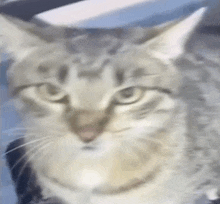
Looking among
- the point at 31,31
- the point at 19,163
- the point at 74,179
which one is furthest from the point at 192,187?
the point at 31,31

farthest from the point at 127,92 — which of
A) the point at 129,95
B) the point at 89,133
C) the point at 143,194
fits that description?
the point at 143,194

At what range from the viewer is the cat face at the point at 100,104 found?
762 mm

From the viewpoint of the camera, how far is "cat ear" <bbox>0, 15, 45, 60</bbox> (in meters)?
0.80

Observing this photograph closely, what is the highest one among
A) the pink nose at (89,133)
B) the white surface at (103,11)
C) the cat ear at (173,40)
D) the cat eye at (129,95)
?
the white surface at (103,11)

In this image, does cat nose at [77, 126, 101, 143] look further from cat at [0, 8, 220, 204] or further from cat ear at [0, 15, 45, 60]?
cat ear at [0, 15, 45, 60]

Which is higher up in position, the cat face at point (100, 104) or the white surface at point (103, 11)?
the white surface at point (103, 11)

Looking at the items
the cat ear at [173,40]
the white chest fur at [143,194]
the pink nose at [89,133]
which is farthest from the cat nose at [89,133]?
the cat ear at [173,40]

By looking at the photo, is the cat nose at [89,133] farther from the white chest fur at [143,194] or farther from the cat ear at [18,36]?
the cat ear at [18,36]

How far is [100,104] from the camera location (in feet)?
2.51

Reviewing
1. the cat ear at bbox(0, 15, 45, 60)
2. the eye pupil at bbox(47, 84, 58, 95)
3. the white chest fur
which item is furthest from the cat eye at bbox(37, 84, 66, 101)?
the white chest fur

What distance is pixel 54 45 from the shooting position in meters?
0.80

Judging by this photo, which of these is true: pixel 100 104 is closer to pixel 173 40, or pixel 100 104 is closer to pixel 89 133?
pixel 89 133

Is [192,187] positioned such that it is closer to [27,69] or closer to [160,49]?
[160,49]

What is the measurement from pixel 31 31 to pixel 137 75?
0.33m
